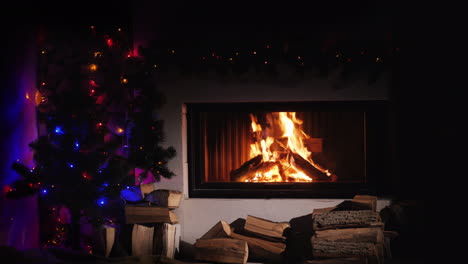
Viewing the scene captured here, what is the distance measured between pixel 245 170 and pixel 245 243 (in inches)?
31.9

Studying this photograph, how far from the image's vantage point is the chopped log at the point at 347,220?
3.38 metres

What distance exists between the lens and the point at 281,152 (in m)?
4.09

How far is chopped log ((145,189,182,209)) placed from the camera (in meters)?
3.78

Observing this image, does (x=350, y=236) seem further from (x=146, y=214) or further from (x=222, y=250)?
(x=146, y=214)

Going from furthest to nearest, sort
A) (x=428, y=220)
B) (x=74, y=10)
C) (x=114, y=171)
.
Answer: (x=74, y=10) < (x=428, y=220) < (x=114, y=171)

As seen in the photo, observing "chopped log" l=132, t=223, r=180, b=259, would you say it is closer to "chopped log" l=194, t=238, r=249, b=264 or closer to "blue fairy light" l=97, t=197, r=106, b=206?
"chopped log" l=194, t=238, r=249, b=264

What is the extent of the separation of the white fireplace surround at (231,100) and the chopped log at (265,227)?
0.77 feet

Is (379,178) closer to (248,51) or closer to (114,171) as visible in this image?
(248,51)

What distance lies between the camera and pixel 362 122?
3910mm

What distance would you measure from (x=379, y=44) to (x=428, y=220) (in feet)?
4.92

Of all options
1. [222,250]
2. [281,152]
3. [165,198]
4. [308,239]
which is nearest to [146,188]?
[165,198]

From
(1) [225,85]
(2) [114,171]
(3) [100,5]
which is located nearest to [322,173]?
(1) [225,85]

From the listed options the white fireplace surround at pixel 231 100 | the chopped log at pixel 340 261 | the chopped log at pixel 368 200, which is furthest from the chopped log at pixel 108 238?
the chopped log at pixel 368 200

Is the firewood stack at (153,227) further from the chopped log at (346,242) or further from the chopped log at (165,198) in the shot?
the chopped log at (346,242)
